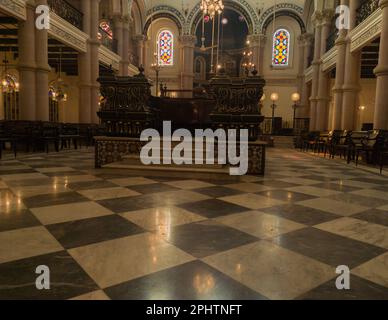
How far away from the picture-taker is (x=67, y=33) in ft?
37.3

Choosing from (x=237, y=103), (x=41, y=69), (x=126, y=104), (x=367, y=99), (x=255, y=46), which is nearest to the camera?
(x=237, y=103)

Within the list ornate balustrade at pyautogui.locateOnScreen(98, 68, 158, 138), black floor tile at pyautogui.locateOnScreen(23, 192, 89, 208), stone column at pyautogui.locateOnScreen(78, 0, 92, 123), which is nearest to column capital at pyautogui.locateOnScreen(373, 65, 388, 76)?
ornate balustrade at pyautogui.locateOnScreen(98, 68, 158, 138)

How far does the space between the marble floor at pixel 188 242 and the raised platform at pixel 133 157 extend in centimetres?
115

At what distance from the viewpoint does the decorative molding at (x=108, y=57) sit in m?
14.9

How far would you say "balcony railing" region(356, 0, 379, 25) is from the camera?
931 cm

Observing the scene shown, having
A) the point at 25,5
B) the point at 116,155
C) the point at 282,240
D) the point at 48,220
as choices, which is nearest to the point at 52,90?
the point at 25,5

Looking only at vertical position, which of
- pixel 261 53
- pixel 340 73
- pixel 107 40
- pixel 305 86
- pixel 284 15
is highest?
pixel 284 15

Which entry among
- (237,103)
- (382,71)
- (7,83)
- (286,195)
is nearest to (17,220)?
(286,195)

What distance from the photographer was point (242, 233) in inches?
92.0

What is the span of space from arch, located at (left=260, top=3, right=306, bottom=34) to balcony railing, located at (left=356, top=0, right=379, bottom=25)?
10923 millimetres

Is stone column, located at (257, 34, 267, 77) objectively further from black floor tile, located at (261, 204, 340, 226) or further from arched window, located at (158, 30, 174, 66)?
black floor tile, located at (261, 204, 340, 226)

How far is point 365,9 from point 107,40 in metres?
12.4

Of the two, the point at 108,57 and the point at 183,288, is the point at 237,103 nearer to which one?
the point at 183,288
